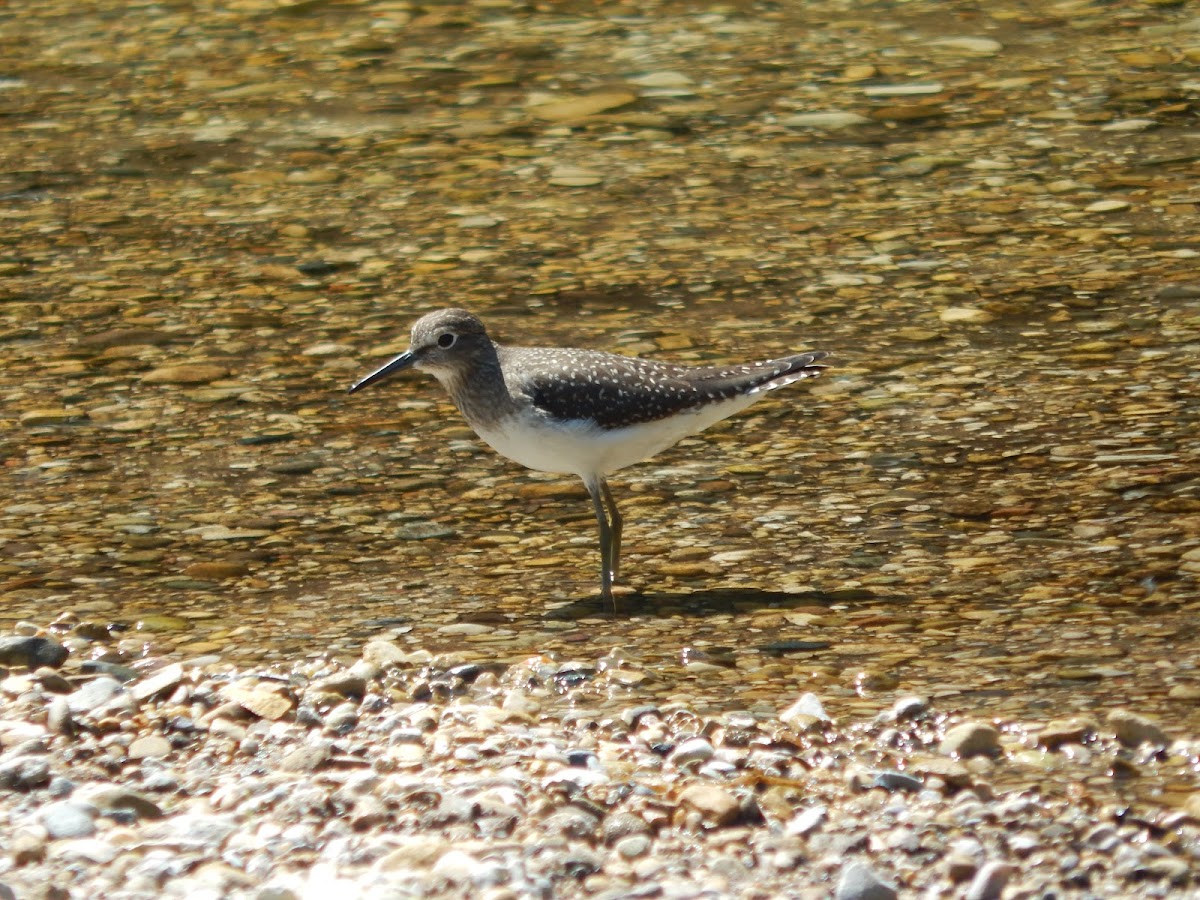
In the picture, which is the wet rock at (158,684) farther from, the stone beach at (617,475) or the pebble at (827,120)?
the pebble at (827,120)

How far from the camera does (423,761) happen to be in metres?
6.25

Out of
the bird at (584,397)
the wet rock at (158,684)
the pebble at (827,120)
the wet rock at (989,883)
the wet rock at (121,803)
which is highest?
the bird at (584,397)

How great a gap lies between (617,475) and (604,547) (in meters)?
1.46

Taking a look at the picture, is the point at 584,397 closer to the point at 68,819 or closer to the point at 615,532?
the point at 615,532

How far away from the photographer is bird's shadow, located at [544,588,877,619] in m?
7.42

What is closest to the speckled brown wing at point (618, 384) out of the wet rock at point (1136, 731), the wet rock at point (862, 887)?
the wet rock at point (1136, 731)

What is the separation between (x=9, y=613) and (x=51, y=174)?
6332 mm

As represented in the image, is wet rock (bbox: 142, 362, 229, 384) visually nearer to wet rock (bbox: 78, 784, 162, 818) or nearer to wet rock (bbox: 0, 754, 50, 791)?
wet rock (bbox: 0, 754, 50, 791)

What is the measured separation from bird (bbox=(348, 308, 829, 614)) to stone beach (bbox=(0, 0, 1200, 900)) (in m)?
0.57

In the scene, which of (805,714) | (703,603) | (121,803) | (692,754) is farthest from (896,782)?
(121,803)

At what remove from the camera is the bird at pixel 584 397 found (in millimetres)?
7500

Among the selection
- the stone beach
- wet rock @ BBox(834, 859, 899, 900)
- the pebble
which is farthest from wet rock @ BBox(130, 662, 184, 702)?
the pebble

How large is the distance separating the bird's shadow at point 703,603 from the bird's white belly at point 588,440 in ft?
1.85

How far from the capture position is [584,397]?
7.49 m
